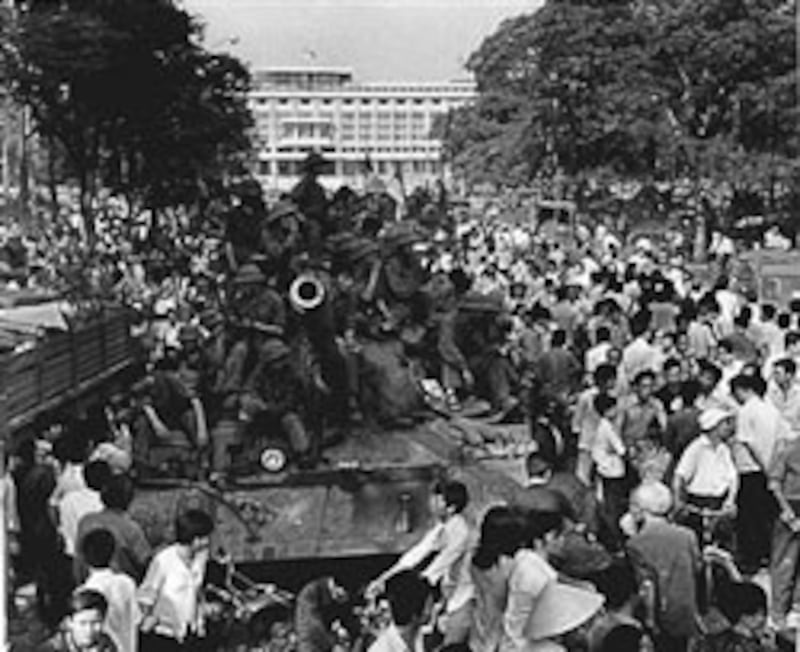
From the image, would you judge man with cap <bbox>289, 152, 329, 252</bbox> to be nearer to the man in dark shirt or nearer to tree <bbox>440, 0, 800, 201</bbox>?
the man in dark shirt

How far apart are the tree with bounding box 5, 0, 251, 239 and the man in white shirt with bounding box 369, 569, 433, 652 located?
50.2 ft

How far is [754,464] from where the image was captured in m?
10.1

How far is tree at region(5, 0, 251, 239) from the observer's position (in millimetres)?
21125

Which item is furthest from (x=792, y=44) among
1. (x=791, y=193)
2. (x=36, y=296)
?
(x=36, y=296)

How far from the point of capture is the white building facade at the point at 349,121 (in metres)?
32.0

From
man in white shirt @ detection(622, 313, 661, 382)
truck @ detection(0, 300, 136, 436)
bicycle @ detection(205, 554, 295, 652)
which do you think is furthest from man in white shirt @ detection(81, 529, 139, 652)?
man in white shirt @ detection(622, 313, 661, 382)

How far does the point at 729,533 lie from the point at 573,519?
7.27 feet

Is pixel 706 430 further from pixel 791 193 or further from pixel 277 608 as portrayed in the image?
pixel 791 193

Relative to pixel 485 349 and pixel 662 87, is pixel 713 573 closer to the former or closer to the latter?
pixel 485 349

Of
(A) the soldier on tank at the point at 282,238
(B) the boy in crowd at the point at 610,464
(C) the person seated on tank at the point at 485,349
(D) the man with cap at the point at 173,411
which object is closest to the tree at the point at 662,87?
(C) the person seated on tank at the point at 485,349

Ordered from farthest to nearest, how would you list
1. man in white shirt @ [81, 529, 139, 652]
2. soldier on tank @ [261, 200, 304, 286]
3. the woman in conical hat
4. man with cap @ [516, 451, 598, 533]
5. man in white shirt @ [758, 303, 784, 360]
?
1. man in white shirt @ [758, 303, 784, 360]
2. soldier on tank @ [261, 200, 304, 286]
3. man with cap @ [516, 451, 598, 533]
4. man in white shirt @ [81, 529, 139, 652]
5. the woman in conical hat

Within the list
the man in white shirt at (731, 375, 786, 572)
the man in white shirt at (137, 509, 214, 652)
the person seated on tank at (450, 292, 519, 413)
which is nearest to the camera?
the man in white shirt at (137, 509, 214, 652)

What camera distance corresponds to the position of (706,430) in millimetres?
9539

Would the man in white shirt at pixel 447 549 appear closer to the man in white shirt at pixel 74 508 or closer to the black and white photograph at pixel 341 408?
the black and white photograph at pixel 341 408
